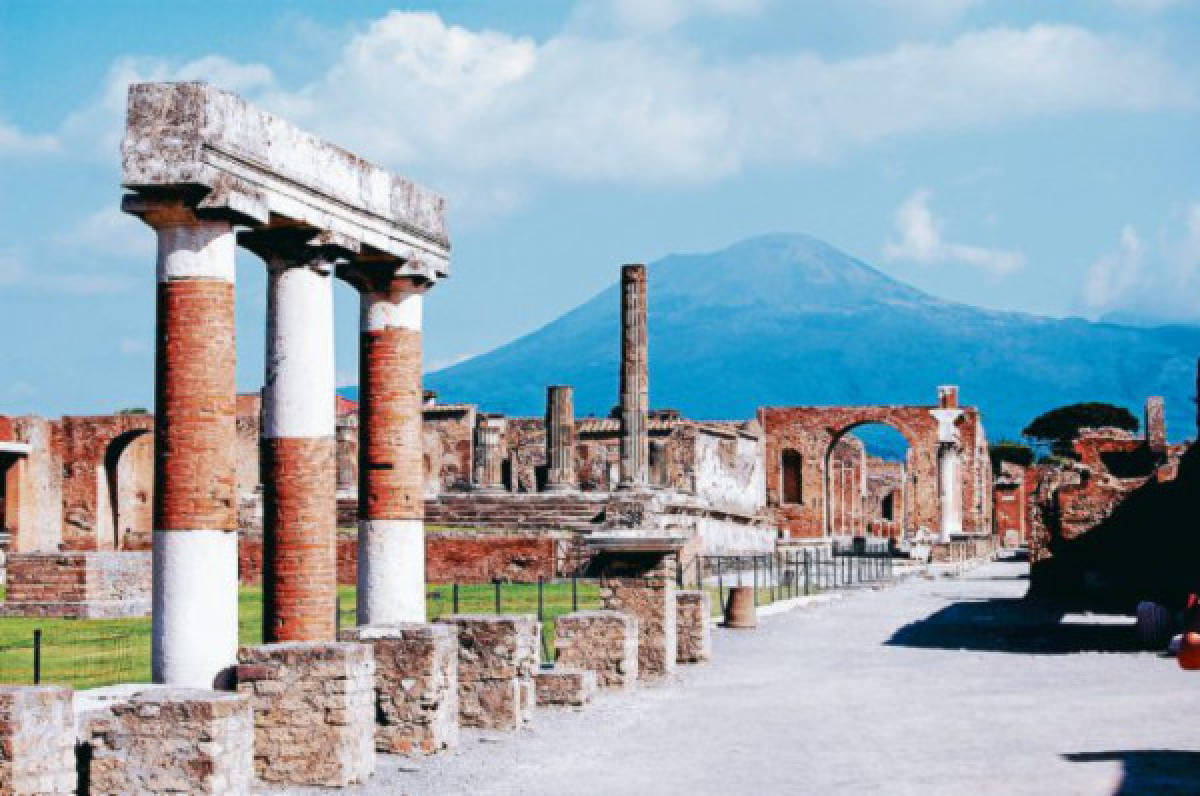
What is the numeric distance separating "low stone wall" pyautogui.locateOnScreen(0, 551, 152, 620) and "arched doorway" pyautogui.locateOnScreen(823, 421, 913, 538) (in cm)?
4255

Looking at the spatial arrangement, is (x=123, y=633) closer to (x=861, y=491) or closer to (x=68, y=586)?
(x=68, y=586)

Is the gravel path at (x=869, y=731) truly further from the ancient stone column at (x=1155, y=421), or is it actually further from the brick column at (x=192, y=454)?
the ancient stone column at (x=1155, y=421)

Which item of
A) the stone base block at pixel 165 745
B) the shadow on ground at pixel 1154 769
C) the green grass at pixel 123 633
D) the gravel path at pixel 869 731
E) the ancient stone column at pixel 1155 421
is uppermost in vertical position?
the ancient stone column at pixel 1155 421

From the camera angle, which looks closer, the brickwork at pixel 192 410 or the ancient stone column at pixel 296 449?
the brickwork at pixel 192 410

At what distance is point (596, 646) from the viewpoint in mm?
14820

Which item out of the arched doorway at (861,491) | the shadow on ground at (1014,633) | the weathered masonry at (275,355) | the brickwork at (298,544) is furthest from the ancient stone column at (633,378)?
the arched doorway at (861,491)

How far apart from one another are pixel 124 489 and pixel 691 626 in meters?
35.5

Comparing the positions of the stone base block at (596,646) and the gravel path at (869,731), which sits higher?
the stone base block at (596,646)

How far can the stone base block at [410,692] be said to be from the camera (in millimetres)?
11008

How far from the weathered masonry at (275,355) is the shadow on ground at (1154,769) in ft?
18.3

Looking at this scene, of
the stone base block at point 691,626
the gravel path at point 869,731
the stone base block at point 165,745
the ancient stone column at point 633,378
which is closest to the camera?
the stone base block at point 165,745

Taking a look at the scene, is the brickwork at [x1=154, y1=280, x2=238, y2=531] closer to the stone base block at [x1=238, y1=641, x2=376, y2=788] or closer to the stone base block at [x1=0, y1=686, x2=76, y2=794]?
the stone base block at [x1=238, y1=641, x2=376, y2=788]

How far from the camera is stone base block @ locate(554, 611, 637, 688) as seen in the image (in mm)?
14773

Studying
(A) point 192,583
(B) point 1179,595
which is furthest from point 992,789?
(B) point 1179,595
